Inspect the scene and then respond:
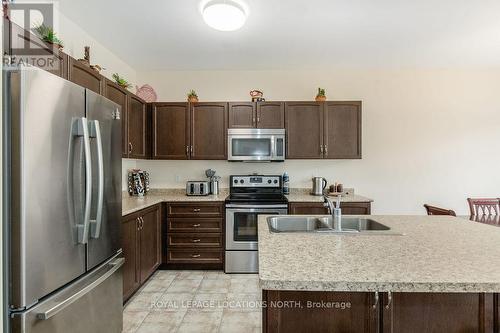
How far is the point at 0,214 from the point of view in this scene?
120 centimetres

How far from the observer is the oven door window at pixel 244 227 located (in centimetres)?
337

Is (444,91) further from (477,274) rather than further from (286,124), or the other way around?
(477,274)

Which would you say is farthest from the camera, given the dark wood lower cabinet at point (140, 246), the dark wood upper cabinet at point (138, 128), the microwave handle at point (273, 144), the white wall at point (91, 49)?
the microwave handle at point (273, 144)

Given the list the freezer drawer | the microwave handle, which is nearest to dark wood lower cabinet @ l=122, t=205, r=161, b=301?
the freezer drawer

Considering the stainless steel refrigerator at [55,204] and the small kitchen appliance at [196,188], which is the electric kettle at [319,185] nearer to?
the small kitchen appliance at [196,188]

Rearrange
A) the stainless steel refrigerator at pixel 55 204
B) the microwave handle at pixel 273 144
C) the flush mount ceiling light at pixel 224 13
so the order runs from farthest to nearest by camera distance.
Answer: the microwave handle at pixel 273 144 → the flush mount ceiling light at pixel 224 13 → the stainless steel refrigerator at pixel 55 204

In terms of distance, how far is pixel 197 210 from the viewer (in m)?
3.40

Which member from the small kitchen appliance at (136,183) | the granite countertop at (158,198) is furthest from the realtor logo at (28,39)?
the small kitchen appliance at (136,183)

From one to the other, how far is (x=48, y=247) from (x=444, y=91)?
4729 mm

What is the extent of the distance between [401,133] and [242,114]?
2261mm

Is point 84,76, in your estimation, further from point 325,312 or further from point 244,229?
point 325,312

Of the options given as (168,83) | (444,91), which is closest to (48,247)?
(168,83)

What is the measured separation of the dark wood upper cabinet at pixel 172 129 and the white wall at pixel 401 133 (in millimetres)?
378

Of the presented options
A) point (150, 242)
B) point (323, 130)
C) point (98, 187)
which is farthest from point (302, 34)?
point (150, 242)
